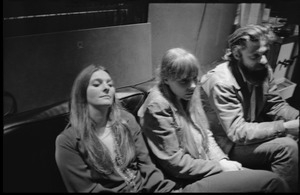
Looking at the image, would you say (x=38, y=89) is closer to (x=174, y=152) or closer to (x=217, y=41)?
(x=174, y=152)

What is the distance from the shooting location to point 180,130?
3.88 feet

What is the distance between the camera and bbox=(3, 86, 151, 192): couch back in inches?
38.9

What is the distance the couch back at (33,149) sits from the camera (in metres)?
0.99

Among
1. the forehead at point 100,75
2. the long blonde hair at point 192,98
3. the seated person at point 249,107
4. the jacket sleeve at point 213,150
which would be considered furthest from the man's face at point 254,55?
the forehead at point 100,75

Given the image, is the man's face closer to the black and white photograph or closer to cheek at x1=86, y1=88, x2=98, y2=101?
the black and white photograph

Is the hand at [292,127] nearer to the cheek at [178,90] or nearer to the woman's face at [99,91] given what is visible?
the cheek at [178,90]

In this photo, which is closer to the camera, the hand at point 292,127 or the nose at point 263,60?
the hand at point 292,127

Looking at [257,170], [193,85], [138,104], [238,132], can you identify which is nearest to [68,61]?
[138,104]

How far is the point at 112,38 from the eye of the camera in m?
1.45

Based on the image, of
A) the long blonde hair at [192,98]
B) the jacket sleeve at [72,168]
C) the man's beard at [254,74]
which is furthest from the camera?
the man's beard at [254,74]

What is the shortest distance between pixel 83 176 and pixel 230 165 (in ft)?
1.93

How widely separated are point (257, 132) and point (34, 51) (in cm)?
103

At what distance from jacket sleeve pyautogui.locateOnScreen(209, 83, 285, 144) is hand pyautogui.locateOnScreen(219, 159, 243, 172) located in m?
0.09

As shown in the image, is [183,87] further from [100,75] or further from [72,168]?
[72,168]
